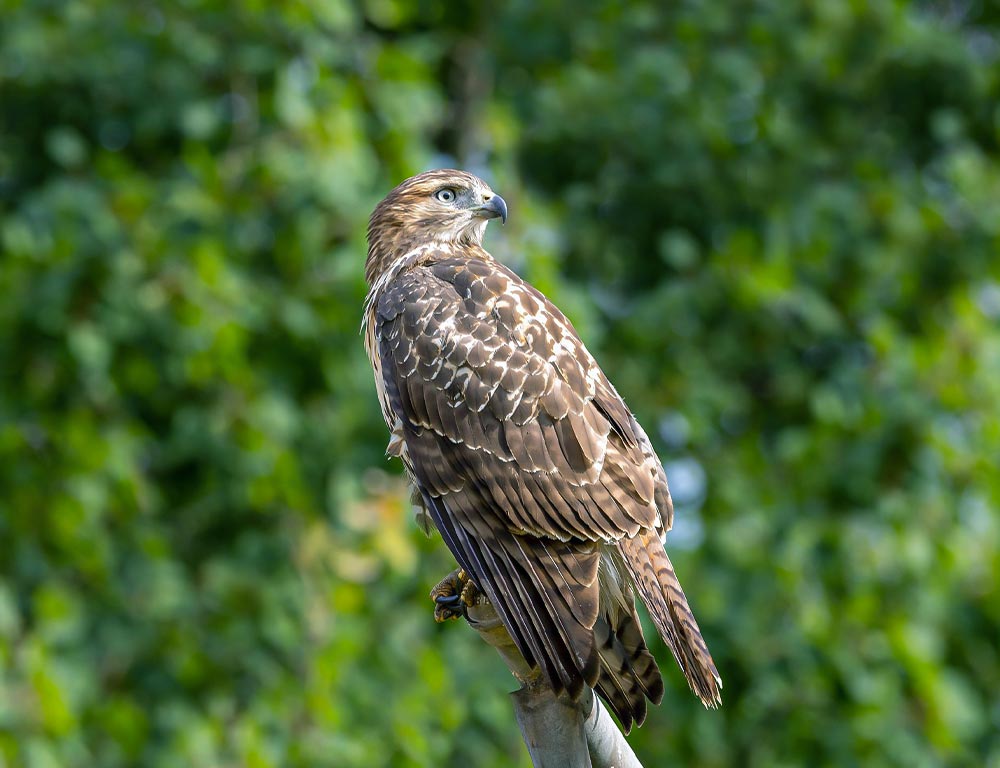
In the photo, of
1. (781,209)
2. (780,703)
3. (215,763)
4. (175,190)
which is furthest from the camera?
(781,209)

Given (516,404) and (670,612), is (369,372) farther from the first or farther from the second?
(670,612)

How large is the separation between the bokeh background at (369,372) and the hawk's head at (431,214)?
147 cm

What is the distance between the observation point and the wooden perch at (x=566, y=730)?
2.84m

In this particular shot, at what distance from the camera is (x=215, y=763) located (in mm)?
5766

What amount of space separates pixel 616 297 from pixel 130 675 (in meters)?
3.09

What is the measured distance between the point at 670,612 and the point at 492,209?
1.62m

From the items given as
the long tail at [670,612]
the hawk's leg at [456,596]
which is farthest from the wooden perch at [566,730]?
the hawk's leg at [456,596]

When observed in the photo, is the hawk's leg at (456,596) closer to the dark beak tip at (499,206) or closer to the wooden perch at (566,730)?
the wooden perch at (566,730)

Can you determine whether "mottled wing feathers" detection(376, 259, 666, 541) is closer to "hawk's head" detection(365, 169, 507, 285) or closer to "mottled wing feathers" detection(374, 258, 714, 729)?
"mottled wing feathers" detection(374, 258, 714, 729)

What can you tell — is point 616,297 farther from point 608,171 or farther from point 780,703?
point 780,703

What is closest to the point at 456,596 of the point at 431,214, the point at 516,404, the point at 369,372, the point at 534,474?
the point at 534,474

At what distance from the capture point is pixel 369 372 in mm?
6242

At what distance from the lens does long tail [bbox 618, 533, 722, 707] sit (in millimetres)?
3283

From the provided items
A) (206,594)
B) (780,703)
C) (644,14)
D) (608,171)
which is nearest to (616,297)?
(608,171)
